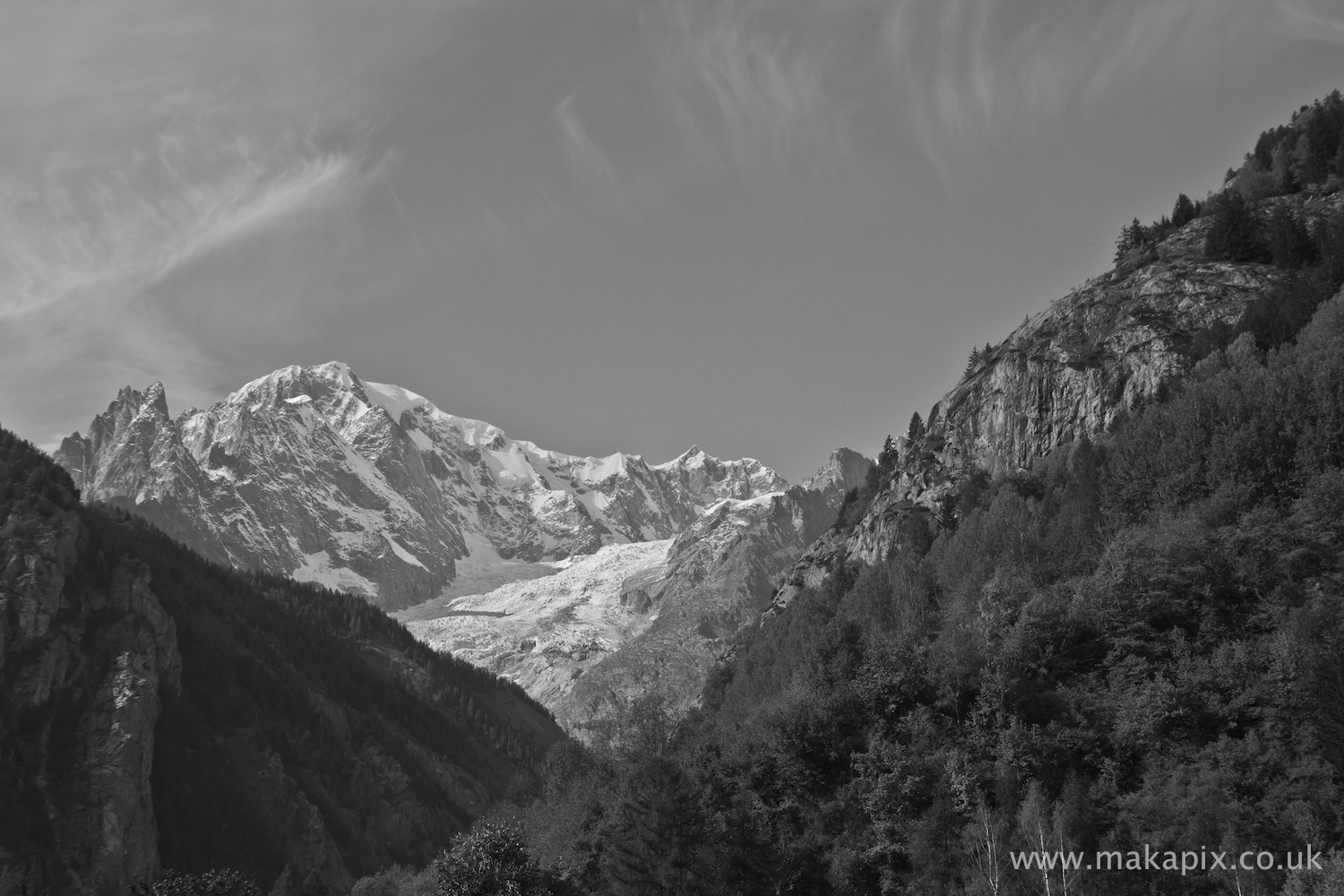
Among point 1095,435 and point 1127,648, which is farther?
point 1095,435

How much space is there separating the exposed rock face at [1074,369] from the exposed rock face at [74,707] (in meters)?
107

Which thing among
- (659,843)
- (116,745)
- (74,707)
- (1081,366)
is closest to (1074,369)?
(1081,366)

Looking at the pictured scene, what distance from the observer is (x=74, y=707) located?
16900 centimetres

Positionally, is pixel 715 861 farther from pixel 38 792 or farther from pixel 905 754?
pixel 38 792

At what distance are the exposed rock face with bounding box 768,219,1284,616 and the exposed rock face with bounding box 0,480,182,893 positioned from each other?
350 feet

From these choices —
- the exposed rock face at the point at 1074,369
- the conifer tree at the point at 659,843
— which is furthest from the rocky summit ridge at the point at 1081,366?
the conifer tree at the point at 659,843

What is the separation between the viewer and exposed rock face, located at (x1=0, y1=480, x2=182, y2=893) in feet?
500

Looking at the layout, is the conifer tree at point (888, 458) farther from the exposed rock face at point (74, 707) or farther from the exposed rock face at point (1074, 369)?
the exposed rock face at point (74, 707)

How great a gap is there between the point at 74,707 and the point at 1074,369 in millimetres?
145689

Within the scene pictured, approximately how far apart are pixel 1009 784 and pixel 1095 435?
180 ft

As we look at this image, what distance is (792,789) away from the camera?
262ft

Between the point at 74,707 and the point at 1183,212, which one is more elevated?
the point at 1183,212

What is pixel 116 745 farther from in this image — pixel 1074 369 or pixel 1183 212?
pixel 1183 212

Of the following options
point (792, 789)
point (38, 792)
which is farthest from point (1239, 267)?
point (38, 792)
